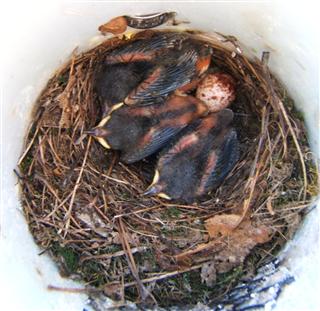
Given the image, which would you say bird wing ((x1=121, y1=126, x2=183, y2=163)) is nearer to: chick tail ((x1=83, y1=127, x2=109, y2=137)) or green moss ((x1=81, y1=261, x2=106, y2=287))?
chick tail ((x1=83, y1=127, x2=109, y2=137))

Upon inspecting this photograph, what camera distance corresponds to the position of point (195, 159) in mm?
1758

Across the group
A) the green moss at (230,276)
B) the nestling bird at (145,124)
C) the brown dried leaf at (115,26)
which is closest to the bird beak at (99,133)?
the nestling bird at (145,124)

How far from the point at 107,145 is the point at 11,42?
44cm

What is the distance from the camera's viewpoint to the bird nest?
5.70 ft

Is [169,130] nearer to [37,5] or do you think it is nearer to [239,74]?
[239,74]

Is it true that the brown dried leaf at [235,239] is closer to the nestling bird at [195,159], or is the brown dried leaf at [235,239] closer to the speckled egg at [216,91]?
the nestling bird at [195,159]

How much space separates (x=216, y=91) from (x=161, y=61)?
210 millimetres

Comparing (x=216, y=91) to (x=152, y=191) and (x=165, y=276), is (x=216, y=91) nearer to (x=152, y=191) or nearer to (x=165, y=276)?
(x=152, y=191)

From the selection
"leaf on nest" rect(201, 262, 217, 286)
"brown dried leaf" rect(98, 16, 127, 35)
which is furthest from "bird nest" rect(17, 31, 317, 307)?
"brown dried leaf" rect(98, 16, 127, 35)

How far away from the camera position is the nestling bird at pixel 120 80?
176 centimetres

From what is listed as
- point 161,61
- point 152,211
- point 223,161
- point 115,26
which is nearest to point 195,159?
point 223,161

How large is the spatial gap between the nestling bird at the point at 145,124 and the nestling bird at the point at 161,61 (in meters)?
0.03

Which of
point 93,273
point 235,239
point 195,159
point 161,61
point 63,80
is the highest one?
point 161,61

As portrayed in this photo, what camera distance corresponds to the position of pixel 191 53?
5.74 feet
